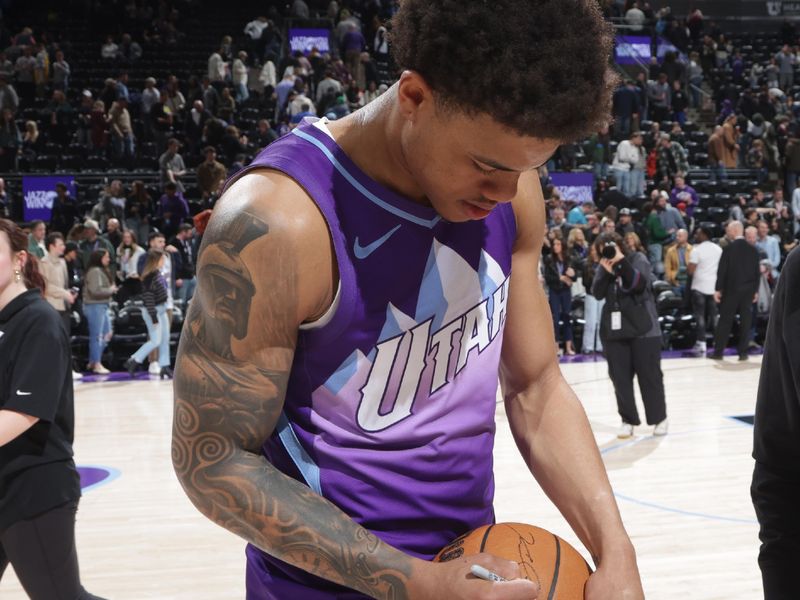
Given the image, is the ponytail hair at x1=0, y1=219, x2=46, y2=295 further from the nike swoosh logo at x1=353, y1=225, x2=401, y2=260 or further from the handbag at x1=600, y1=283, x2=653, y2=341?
the handbag at x1=600, y1=283, x2=653, y2=341

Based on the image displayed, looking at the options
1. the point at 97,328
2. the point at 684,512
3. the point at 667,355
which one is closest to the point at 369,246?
the point at 684,512

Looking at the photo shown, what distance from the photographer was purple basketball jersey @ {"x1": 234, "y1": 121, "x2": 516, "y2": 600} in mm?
1518

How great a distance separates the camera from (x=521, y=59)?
4.34 ft

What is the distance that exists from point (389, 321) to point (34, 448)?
2.03 meters

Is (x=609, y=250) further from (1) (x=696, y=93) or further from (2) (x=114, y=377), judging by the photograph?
(1) (x=696, y=93)

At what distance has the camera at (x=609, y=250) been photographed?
7.82 metres

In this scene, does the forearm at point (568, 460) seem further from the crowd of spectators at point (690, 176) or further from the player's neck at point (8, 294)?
the crowd of spectators at point (690, 176)

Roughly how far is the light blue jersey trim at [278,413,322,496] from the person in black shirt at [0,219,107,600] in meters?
1.76

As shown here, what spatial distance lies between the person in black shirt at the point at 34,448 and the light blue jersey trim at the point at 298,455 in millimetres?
1757

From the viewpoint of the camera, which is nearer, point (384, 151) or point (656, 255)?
point (384, 151)

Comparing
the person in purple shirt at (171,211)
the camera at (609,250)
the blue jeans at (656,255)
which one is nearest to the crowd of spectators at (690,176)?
the blue jeans at (656,255)

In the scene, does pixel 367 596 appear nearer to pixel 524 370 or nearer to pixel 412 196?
pixel 524 370

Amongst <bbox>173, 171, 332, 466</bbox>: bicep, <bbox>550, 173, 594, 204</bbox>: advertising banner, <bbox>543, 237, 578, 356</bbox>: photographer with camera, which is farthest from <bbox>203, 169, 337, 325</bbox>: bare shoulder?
<bbox>550, 173, 594, 204</bbox>: advertising banner

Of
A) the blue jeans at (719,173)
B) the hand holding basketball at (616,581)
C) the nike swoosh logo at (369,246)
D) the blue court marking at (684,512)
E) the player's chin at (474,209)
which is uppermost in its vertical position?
the player's chin at (474,209)
